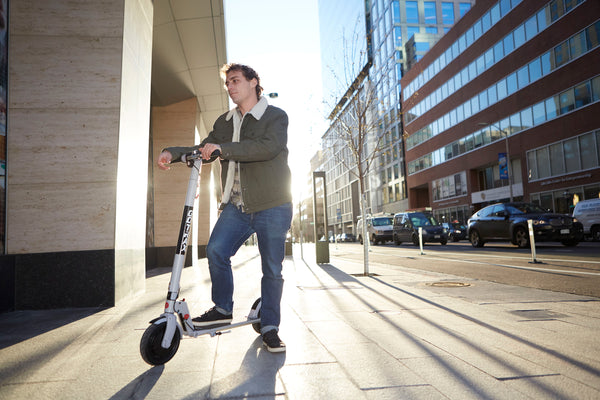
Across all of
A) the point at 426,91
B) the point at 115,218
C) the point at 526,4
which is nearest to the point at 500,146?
the point at 526,4

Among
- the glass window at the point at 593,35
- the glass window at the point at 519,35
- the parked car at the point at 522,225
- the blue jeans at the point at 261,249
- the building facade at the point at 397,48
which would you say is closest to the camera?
the blue jeans at the point at 261,249

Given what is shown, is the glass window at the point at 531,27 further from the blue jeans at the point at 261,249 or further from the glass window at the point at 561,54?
the blue jeans at the point at 261,249

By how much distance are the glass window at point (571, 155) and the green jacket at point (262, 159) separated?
2892 cm

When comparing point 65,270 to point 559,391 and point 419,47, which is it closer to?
point 559,391

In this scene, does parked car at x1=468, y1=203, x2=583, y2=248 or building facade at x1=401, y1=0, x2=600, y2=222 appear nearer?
parked car at x1=468, y1=203, x2=583, y2=248

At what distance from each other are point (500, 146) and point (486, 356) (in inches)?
1385

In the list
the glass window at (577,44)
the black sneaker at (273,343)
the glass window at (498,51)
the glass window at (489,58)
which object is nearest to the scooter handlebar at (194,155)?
the black sneaker at (273,343)

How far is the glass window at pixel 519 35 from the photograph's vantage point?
30.7 meters

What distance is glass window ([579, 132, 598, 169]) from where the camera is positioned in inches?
991

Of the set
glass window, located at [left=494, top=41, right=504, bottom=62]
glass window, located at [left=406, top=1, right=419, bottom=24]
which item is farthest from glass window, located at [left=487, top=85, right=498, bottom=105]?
glass window, located at [left=406, top=1, right=419, bottom=24]

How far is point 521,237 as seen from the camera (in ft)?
49.2

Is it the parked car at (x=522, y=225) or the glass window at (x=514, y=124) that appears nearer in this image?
the parked car at (x=522, y=225)

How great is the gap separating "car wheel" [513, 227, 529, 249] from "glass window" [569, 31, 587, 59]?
55.8 feet

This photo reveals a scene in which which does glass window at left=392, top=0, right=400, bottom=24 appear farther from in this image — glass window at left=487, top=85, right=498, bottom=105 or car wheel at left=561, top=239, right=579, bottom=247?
car wheel at left=561, top=239, right=579, bottom=247
